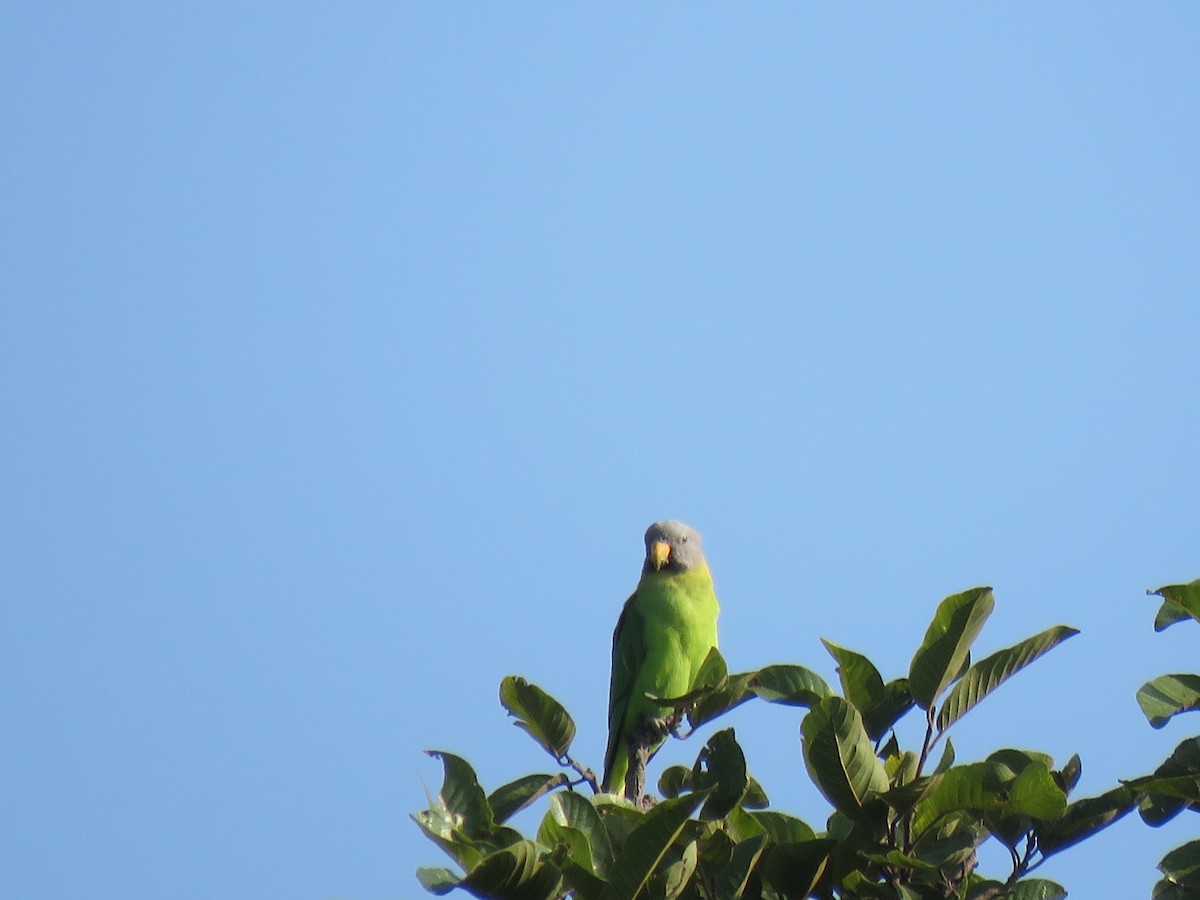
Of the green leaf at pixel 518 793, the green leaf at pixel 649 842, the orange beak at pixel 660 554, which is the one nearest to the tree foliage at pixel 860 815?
the green leaf at pixel 649 842

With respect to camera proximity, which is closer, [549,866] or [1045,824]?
[549,866]

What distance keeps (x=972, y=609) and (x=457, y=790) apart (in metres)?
1.18

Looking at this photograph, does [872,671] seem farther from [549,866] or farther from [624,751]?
[624,751]

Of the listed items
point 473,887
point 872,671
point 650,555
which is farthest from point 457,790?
point 650,555

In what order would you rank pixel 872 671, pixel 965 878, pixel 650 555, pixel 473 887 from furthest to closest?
pixel 650 555, pixel 872 671, pixel 965 878, pixel 473 887

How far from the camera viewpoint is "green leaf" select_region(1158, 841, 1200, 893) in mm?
2645

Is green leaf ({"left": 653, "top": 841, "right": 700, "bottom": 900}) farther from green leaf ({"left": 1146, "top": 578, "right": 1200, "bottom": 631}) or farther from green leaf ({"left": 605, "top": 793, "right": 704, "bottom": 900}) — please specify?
green leaf ({"left": 1146, "top": 578, "right": 1200, "bottom": 631})

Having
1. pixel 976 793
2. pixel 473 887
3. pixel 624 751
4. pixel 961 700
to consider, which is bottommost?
pixel 473 887

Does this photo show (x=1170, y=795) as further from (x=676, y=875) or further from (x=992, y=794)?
(x=676, y=875)

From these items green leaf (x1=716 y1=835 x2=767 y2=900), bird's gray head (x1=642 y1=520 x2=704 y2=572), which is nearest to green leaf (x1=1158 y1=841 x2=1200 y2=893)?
green leaf (x1=716 y1=835 x2=767 y2=900)

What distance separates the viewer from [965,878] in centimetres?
259

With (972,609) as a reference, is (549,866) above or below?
below

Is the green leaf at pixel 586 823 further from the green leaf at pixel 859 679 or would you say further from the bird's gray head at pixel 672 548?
the bird's gray head at pixel 672 548

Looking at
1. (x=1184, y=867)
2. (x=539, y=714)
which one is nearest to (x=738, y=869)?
(x=1184, y=867)
